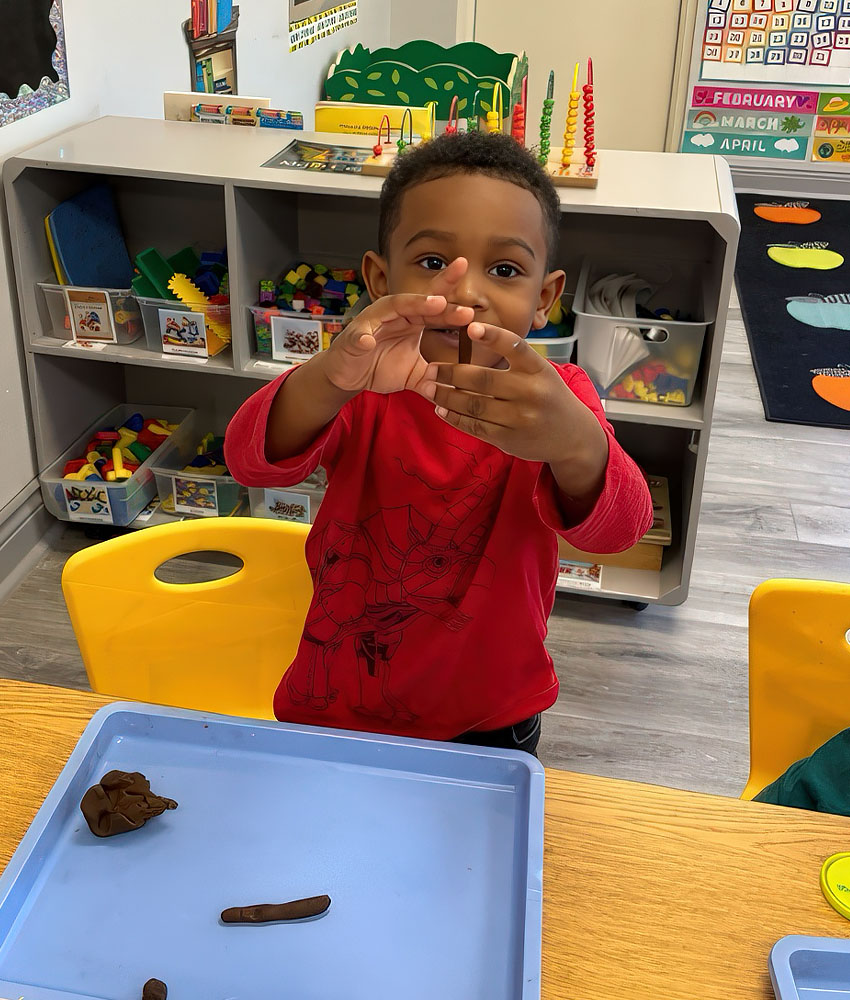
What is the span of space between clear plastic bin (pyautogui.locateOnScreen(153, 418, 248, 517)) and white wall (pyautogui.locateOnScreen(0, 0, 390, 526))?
282 millimetres

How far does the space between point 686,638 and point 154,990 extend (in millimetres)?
1687

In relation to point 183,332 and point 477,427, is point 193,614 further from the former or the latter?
point 183,332

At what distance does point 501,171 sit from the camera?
91cm

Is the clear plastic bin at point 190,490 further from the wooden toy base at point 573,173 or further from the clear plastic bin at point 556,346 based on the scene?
the wooden toy base at point 573,173

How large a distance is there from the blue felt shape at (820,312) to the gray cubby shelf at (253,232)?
5.41 ft

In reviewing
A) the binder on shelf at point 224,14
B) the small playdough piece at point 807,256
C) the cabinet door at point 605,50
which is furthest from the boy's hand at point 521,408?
the cabinet door at point 605,50

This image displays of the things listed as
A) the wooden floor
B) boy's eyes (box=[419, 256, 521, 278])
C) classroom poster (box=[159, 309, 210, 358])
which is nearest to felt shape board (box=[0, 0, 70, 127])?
classroom poster (box=[159, 309, 210, 358])

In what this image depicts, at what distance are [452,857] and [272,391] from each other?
1.33ft

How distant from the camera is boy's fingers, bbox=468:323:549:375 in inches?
27.2

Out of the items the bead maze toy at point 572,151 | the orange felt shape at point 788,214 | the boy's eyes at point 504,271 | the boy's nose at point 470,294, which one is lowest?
the orange felt shape at point 788,214

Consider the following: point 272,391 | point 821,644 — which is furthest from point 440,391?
point 821,644

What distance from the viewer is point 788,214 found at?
4.70m

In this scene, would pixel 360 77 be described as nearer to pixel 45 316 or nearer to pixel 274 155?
pixel 274 155

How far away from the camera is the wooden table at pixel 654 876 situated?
2.31ft
